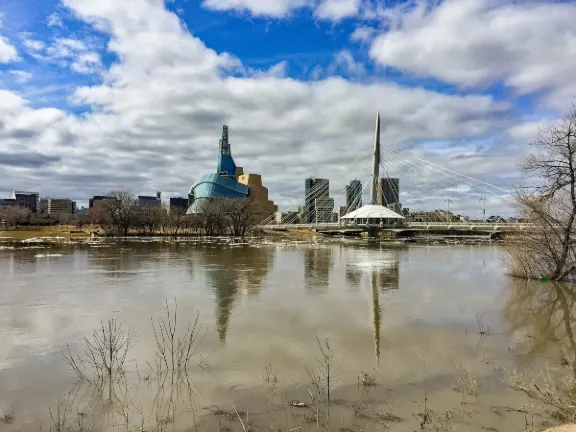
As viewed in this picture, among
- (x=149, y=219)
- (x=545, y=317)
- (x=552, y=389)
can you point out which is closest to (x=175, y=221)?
(x=149, y=219)

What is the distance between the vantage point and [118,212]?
7481 cm

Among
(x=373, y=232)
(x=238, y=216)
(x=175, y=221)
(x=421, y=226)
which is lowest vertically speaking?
(x=373, y=232)

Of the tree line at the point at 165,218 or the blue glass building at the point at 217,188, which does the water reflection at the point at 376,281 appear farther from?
the blue glass building at the point at 217,188

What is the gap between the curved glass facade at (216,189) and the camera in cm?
14725

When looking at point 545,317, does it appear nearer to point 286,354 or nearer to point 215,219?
point 286,354

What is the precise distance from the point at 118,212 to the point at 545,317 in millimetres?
71074

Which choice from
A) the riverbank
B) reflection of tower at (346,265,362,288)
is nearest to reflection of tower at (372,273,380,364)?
reflection of tower at (346,265,362,288)

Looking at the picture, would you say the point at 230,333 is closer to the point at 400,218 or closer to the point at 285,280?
the point at 285,280

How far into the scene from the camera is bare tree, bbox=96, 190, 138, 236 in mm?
74075

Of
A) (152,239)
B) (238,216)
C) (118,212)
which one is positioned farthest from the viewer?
(238,216)

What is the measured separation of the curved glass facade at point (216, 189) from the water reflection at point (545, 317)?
13006 cm

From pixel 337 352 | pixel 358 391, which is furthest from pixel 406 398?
pixel 337 352

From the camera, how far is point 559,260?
2150cm

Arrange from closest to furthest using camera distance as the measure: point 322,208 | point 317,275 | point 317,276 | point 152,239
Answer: point 317,276
point 317,275
point 152,239
point 322,208
